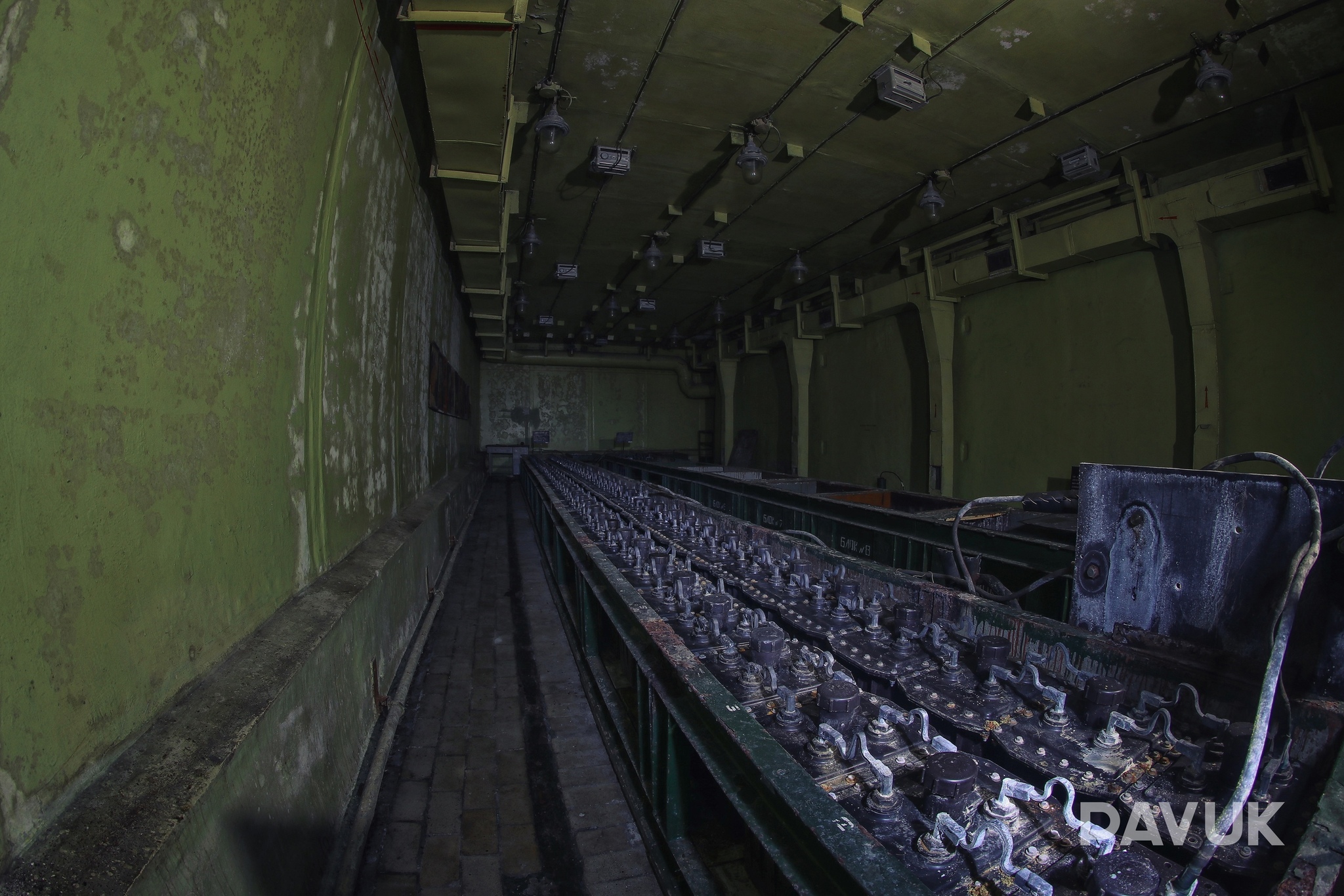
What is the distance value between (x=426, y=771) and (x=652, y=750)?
137 centimetres

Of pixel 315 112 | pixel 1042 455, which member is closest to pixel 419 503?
pixel 315 112

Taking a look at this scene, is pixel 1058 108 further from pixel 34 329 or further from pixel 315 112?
pixel 34 329

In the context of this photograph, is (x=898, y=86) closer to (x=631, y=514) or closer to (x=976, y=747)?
(x=631, y=514)

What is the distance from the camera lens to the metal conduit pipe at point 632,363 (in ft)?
58.4

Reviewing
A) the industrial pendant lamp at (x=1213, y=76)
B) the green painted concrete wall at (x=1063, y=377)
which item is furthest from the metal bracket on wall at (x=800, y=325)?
the industrial pendant lamp at (x=1213, y=76)

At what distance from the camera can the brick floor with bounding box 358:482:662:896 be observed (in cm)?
215

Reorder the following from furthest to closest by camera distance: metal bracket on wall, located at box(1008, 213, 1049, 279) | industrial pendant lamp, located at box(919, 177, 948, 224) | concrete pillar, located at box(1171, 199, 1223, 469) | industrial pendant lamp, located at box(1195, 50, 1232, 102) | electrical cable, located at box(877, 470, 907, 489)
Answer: electrical cable, located at box(877, 470, 907, 489), metal bracket on wall, located at box(1008, 213, 1049, 279), industrial pendant lamp, located at box(919, 177, 948, 224), concrete pillar, located at box(1171, 199, 1223, 469), industrial pendant lamp, located at box(1195, 50, 1232, 102)

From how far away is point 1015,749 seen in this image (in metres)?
1.53

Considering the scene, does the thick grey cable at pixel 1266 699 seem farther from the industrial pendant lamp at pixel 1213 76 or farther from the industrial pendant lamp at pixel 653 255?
the industrial pendant lamp at pixel 653 255

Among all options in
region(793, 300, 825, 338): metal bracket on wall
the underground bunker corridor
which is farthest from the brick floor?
region(793, 300, 825, 338): metal bracket on wall

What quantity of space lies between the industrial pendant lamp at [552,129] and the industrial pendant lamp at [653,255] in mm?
3649

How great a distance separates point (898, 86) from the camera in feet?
15.8

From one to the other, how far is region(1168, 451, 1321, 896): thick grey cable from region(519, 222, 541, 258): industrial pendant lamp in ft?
27.5

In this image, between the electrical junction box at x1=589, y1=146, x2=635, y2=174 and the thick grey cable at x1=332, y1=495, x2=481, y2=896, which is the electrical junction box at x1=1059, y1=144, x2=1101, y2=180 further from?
the thick grey cable at x1=332, y1=495, x2=481, y2=896
